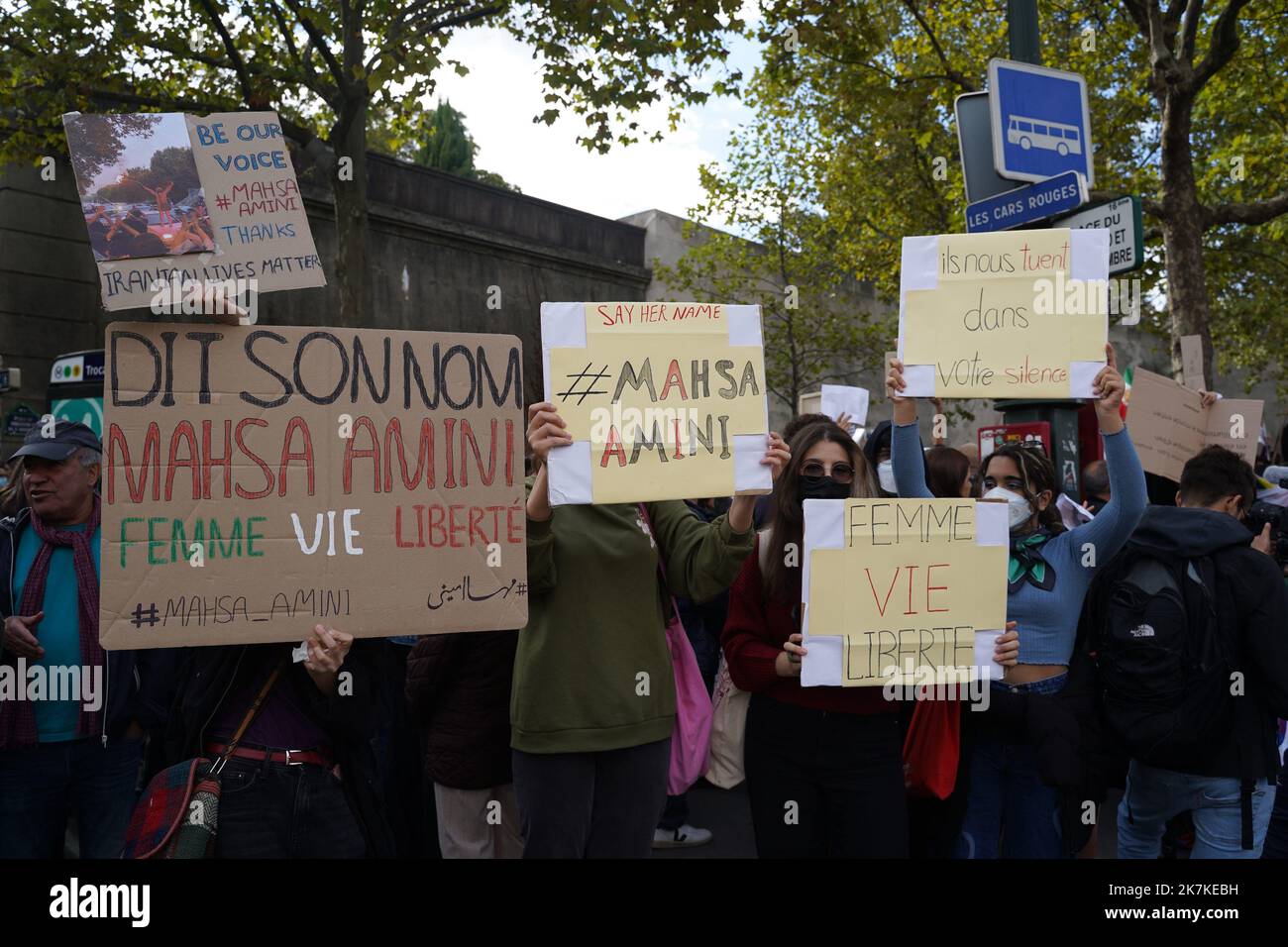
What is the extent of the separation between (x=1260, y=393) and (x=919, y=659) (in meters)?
37.3

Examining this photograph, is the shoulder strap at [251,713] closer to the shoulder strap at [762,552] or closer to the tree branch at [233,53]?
the shoulder strap at [762,552]

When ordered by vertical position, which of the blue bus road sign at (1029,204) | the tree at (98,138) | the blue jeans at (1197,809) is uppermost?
the blue bus road sign at (1029,204)

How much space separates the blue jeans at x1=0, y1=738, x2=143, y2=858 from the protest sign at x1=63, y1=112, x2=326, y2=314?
184cm

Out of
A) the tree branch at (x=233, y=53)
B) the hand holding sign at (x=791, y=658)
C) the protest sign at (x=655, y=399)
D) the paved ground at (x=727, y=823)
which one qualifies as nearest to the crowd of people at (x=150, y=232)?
the protest sign at (x=655, y=399)

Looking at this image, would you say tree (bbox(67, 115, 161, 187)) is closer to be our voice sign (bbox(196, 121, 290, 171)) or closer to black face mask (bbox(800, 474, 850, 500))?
be our voice sign (bbox(196, 121, 290, 171))

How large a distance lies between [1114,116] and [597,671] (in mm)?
15207

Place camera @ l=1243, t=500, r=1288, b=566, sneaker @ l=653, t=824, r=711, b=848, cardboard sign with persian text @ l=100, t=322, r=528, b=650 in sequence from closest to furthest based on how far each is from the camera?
1. cardboard sign with persian text @ l=100, t=322, r=528, b=650
2. camera @ l=1243, t=500, r=1288, b=566
3. sneaker @ l=653, t=824, r=711, b=848

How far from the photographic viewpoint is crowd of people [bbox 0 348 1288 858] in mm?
2760

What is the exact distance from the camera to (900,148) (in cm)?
1608

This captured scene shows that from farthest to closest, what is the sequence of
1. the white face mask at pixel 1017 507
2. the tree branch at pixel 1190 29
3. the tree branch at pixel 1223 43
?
the tree branch at pixel 1190 29
the tree branch at pixel 1223 43
the white face mask at pixel 1017 507

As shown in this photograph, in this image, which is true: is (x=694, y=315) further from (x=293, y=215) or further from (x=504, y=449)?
(x=293, y=215)

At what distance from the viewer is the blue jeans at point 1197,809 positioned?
132 inches

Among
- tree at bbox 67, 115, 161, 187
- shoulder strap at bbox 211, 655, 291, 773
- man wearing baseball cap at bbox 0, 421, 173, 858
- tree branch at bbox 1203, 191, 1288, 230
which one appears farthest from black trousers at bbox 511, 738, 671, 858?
tree branch at bbox 1203, 191, 1288, 230
